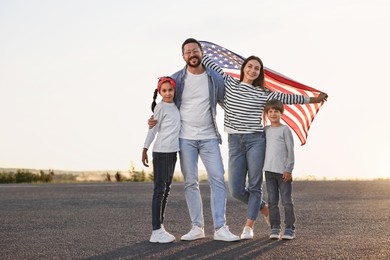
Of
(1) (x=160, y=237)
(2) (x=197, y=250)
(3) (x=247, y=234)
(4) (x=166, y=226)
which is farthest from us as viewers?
(4) (x=166, y=226)

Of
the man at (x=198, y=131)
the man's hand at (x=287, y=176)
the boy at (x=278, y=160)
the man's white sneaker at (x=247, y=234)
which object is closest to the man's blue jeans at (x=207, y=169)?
the man at (x=198, y=131)

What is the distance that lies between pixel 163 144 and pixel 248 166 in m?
0.97

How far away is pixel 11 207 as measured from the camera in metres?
13.5

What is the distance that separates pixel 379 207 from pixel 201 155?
5609mm

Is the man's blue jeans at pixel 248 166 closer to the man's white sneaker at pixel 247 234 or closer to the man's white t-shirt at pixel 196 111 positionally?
the man's white sneaker at pixel 247 234

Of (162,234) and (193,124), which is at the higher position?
(193,124)

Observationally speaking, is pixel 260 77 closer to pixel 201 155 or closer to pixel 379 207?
pixel 201 155

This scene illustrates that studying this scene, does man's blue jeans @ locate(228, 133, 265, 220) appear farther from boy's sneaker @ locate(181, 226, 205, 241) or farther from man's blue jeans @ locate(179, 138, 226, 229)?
boy's sneaker @ locate(181, 226, 205, 241)

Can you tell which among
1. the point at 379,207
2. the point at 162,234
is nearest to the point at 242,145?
the point at 162,234

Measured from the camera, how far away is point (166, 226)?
10195 mm

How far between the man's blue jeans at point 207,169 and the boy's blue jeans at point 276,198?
57 cm

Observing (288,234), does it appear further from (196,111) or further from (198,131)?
(196,111)

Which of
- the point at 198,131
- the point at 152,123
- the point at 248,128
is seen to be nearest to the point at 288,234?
the point at 248,128

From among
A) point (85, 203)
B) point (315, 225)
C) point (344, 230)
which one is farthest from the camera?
point (85, 203)
